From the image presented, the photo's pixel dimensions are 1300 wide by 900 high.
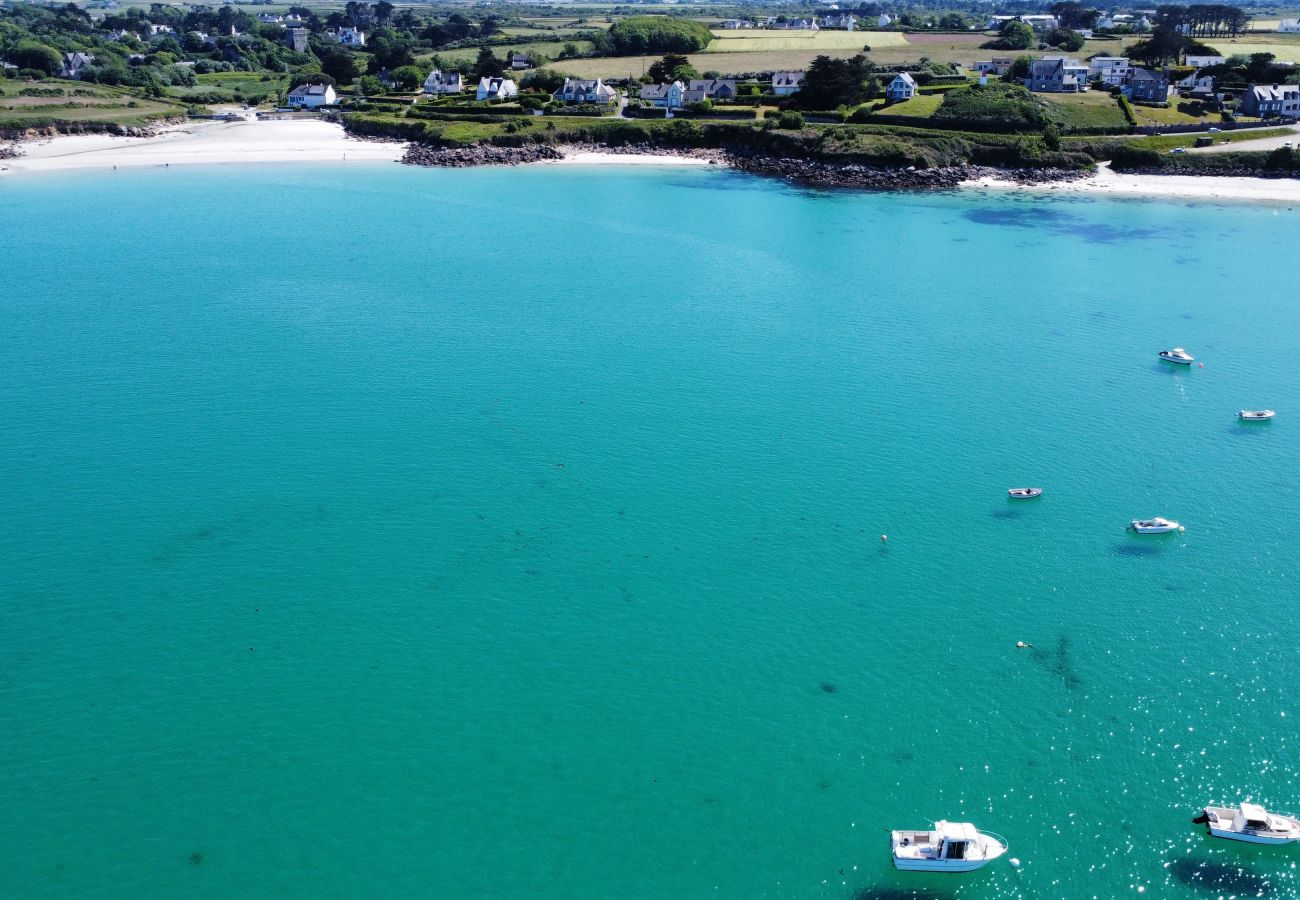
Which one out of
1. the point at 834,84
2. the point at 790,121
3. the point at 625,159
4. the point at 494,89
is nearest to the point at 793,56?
the point at 834,84

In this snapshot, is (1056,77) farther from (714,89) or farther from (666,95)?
(666,95)

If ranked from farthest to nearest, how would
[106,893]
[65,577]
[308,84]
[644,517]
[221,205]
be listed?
[308,84] → [221,205] → [644,517] → [65,577] → [106,893]

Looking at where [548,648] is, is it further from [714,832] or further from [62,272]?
[62,272]

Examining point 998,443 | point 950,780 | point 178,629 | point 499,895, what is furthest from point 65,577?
point 998,443

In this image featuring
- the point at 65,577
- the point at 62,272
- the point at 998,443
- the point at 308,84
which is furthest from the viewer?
the point at 308,84

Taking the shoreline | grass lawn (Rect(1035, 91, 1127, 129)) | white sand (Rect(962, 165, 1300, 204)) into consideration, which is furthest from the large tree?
white sand (Rect(962, 165, 1300, 204))

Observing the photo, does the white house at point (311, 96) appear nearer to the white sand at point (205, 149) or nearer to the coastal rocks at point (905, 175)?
the white sand at point (205, 149)

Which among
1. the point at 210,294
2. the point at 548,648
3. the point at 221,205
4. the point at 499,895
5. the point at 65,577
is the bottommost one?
the point at 499,895

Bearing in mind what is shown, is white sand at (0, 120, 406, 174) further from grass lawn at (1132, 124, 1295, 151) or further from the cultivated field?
grass lawn at (1132, 124, 1295, 151)
